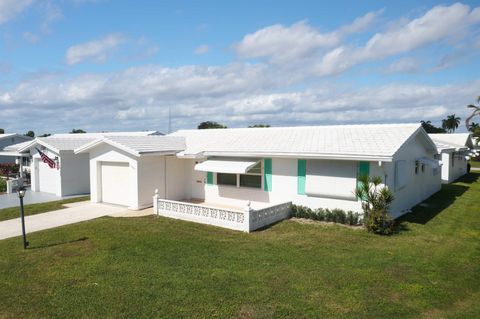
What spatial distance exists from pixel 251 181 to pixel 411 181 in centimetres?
958

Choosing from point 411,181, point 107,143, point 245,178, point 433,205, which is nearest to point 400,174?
point 411,181

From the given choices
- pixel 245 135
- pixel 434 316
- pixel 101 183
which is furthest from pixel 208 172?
pixel 434 316

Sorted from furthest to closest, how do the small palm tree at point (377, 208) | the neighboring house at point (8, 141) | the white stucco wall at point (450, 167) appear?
the neighboring house at point (8, 141) < the white stucco wall at point (450, 167) < the small palm tree at point (377, 208)

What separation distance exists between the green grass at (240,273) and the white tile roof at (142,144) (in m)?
5.13

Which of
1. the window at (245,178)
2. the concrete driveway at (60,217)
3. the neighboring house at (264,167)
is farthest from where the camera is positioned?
the window at (245,178)

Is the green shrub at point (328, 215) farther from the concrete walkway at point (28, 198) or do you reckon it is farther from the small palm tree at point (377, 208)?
the concrete walkway at point (28, 198)

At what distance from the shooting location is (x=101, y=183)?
2183 cm

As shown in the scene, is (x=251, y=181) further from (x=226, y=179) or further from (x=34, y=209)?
(x=34, y=209)

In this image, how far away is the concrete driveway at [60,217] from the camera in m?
15.8

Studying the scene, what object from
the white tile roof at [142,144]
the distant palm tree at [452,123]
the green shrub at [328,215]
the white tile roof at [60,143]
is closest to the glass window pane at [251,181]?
the green shrub at [328,215]

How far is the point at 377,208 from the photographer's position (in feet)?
48.4

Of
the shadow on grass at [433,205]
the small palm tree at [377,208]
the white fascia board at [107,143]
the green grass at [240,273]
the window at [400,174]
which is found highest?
the white fascia board at [107,143]

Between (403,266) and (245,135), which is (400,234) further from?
(245,135)

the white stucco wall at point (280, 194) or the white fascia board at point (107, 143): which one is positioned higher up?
the white fascia board at point (107, 143)
